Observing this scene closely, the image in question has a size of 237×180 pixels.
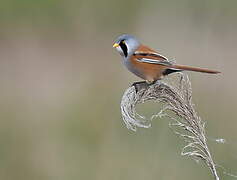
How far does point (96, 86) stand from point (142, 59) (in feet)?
3.81

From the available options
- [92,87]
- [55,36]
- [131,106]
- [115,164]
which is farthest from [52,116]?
[55,36]

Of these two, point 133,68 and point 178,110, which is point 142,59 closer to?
point 133,68

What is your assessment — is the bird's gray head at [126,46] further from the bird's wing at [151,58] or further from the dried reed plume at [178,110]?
the dried reed plume at [178,110]

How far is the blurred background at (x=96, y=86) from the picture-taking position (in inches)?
147

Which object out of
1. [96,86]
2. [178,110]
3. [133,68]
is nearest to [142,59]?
[133,68]

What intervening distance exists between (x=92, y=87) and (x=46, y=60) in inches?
91.4

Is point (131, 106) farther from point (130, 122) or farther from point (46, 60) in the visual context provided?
point (46, 60)

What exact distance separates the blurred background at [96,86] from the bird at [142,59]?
0.38 metres

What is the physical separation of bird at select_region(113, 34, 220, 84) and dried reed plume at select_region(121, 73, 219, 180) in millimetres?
460

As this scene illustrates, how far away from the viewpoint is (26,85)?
5.74m

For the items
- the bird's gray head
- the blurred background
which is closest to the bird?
the bird's gray head

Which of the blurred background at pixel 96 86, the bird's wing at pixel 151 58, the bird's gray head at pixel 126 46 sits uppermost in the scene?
the bird's gray head at pixel 126 46

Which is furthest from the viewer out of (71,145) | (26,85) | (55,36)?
(55,36)

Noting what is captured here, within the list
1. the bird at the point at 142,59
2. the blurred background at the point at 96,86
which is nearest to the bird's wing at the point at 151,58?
the bird at the point at 142,59
